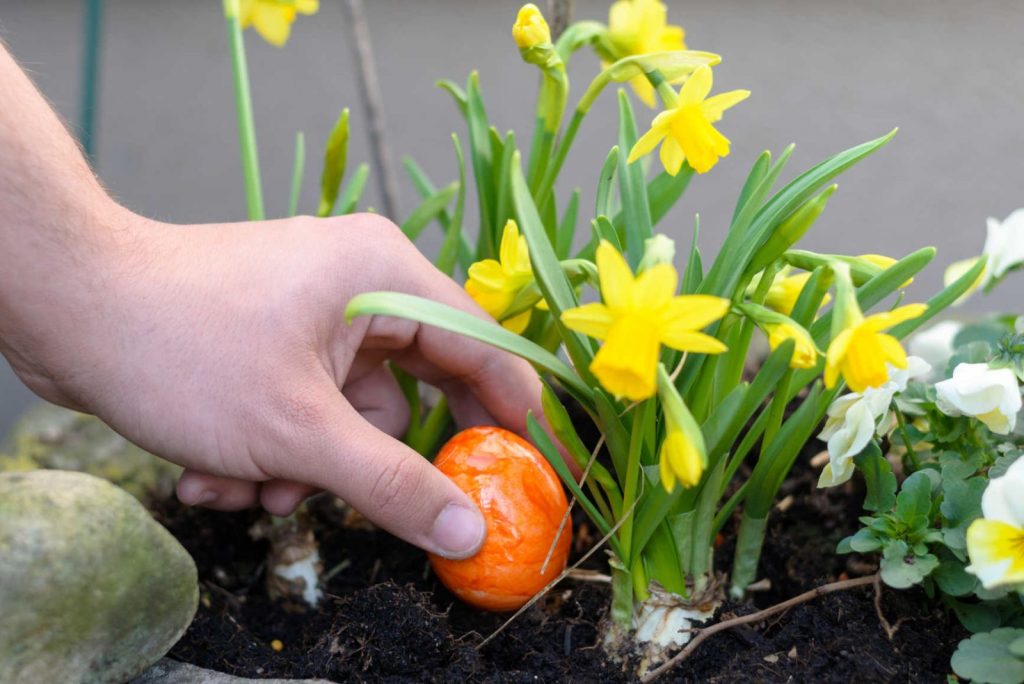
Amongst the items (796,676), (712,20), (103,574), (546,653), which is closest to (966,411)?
(796,676)

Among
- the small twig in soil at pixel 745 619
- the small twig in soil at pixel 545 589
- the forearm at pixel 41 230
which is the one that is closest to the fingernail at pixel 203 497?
the forearm at pixel 41 230

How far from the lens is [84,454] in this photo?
138 cm

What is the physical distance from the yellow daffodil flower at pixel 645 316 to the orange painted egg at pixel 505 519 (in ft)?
1.09

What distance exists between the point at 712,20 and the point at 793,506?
7.09ft

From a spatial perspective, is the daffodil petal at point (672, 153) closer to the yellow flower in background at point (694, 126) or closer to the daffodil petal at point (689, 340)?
the yellow flower in background at point (694, 126)

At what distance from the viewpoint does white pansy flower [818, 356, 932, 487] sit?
881mm

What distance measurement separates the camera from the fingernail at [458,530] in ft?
3.07

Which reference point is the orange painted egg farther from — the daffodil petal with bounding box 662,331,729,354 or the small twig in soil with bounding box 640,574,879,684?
the daffodil petal with bounding box 662,331,729,354

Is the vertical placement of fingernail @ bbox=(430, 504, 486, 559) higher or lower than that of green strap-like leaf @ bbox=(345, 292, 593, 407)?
lower

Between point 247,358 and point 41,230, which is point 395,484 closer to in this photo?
point 247,358

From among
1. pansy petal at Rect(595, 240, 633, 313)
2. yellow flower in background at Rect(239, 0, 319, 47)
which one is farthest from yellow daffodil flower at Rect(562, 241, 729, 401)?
yellow flower in background at Rect(239, 0, 319, 47)

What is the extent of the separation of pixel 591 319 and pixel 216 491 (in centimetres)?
57

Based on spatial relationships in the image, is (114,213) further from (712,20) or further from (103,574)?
(712,20)

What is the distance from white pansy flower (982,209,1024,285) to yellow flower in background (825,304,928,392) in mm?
432
